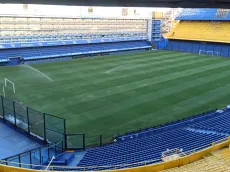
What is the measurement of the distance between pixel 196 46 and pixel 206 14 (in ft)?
24.9

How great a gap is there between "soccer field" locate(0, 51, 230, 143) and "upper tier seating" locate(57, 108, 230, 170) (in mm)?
1793

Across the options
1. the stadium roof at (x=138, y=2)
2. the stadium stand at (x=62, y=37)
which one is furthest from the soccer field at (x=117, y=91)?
the stadium roof at (x=138, y=2)

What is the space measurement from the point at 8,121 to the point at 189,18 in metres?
48.6

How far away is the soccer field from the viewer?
17.8 m

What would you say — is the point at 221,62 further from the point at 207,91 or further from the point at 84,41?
the point at 84,41

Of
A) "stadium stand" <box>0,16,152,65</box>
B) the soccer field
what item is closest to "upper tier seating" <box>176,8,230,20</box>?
"stadium stand" <box>0,16,152,65</box>

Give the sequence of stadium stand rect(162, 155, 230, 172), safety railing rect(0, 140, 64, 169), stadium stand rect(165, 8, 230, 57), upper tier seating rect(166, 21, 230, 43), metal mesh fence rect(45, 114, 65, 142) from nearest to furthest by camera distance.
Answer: stadium stand rect(162, 155, 230, 172)
safety railing rect(0, 140, 64, 169)
metal mesh fence rect(45, 114, 65, 142)
stadium stand rect(165, 8, 230, 57)
upper tier seating rect(166, 21, 230, 43)

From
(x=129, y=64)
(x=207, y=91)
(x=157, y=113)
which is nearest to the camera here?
(x=157, y=113)

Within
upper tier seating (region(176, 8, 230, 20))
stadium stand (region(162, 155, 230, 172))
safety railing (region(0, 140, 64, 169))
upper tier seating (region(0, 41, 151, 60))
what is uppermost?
upper tier seating (region(176, 8, 230, 20))

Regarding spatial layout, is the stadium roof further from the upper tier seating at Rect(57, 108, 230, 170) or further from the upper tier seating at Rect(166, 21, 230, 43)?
the upper tier seating at Rect(166, 21, 230, 43)

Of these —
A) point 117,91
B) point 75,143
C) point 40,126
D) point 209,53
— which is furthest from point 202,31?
point 40,126

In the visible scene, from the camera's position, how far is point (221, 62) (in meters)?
40.3

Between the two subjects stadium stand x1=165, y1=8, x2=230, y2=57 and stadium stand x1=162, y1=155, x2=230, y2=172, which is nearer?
stadium stand x1=162, y1=155, x2=230, y2=172

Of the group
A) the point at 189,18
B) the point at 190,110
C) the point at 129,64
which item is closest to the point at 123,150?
the point at 190,110
